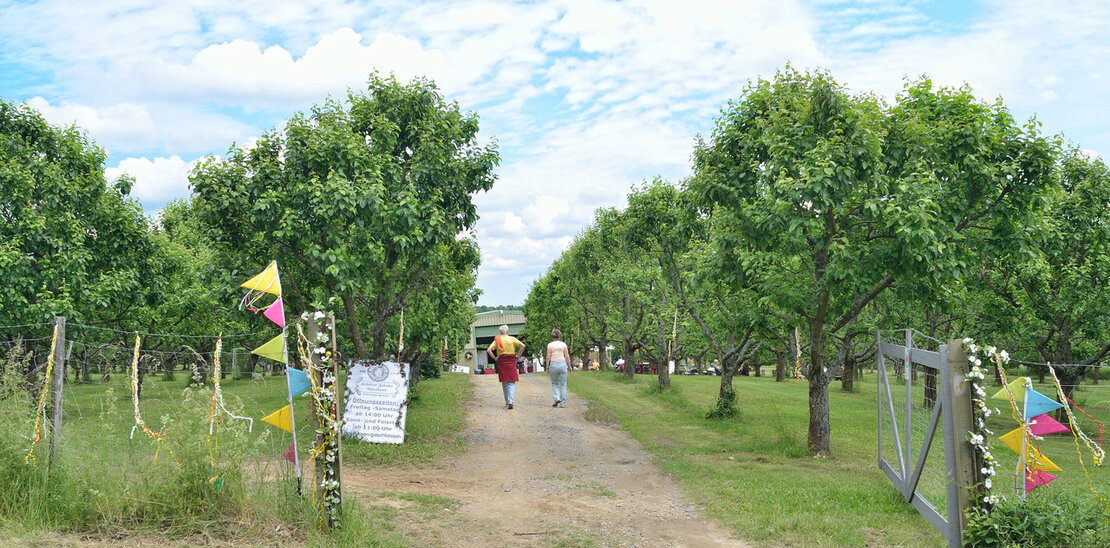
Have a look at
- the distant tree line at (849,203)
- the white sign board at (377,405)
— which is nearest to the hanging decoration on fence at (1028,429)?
the distant tree line at (849,203)

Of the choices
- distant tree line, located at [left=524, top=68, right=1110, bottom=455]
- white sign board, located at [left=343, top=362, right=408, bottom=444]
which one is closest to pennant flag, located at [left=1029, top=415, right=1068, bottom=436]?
distant tree line, located at [left=524, top=68, right=1110, bottom=455]

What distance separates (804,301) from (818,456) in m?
2.45

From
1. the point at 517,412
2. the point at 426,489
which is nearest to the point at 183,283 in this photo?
the point at 517,412

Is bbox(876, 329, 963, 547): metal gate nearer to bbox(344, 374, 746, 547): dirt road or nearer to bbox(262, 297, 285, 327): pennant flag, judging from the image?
bbox(344, 374, 746, 547): dirt road

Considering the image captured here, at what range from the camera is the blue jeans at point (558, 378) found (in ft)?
57.4

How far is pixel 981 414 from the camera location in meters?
6.19

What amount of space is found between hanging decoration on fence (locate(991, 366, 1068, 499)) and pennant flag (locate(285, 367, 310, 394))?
5667 millimetres

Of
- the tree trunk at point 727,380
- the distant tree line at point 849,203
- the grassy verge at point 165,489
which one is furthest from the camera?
the tree trunk at point 727,380

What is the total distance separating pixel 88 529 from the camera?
650cm

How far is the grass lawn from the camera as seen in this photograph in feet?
24.1

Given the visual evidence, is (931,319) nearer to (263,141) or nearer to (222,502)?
(263,141)

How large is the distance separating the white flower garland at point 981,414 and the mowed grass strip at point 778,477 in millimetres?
1044

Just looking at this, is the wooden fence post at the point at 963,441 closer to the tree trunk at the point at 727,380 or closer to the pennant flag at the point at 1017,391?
the pennant flag at the point at 1017,391

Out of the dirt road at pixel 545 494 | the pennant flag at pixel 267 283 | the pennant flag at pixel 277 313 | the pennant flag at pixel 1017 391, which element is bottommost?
the dirt road at pixel 545 494
